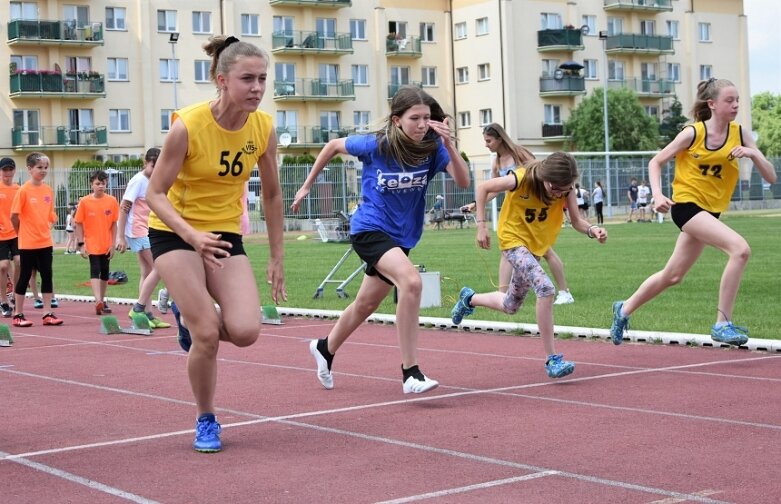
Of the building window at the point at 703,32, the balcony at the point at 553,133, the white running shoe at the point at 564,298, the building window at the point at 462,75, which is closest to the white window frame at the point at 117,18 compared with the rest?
the building window at the point at 462,75

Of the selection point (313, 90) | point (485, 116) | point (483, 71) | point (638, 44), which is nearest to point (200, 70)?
point (313, 90)

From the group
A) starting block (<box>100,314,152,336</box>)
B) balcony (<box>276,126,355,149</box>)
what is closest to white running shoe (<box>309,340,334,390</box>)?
starting block (<box>100,314,152,336</box>)

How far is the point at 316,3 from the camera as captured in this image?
71938 millimetres

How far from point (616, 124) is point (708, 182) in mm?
64453

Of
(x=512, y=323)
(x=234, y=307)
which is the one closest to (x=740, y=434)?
(x=234, y=307)

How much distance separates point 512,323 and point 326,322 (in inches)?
103

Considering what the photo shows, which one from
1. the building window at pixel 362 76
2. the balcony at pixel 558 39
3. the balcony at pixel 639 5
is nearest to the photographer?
the building window at pixel 362 76

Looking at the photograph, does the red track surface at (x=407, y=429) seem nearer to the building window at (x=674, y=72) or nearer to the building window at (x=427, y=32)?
the building window at (x=427, y=32)

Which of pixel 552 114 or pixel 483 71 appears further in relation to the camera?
pixel 552 114

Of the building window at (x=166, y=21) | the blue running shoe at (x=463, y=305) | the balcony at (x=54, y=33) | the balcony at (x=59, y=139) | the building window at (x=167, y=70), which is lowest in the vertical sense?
the blue running shoe at (x=463, y=305)

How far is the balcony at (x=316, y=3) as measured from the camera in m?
71.0

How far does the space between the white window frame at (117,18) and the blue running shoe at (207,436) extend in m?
62.2

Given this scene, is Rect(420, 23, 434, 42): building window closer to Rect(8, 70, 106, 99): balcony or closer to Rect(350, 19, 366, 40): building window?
Rect(350, 19, 366, 40): building window

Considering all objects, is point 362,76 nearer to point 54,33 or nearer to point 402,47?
point 402,47
